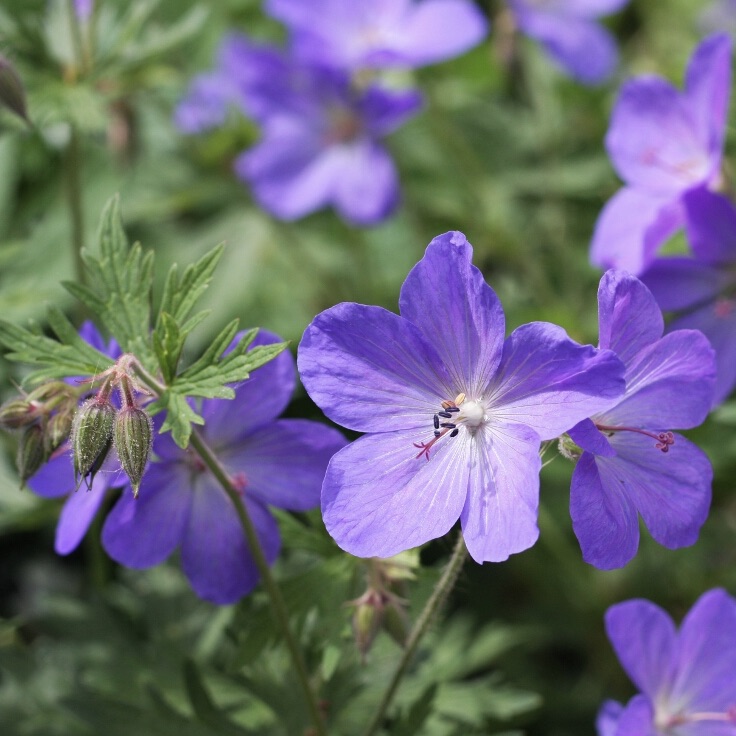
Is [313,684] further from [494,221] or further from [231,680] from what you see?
[494,221]

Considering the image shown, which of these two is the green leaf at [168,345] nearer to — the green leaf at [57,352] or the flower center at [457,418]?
the green leaf at [57,352]

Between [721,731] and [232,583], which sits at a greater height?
[232,583]

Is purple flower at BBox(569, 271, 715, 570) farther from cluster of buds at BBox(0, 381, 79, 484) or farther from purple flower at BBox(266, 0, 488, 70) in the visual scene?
purple flower at BBox(266, 0, 488, 70)

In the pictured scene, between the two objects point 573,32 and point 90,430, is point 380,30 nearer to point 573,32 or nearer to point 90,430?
point 573,32

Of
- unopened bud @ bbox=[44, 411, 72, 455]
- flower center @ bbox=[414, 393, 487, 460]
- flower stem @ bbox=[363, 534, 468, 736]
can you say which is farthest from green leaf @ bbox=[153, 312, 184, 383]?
flower stem @ bbox=[363, 534, 468, 736]

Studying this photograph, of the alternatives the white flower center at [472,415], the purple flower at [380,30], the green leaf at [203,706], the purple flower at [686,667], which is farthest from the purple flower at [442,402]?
the purple flower at [380,30]

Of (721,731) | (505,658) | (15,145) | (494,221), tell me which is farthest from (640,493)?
(15,145)
